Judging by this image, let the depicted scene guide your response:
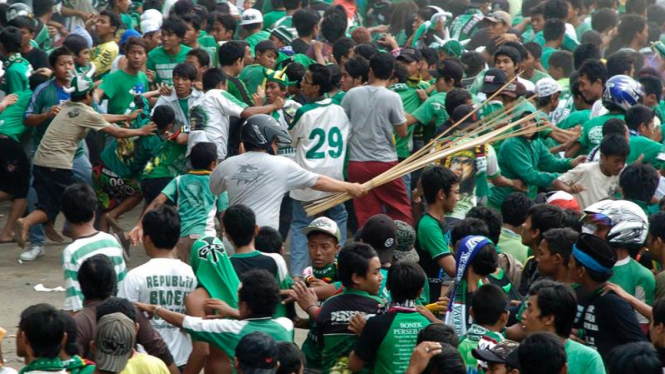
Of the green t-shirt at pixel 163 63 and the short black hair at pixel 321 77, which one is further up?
the short black hair at pixel 321 77

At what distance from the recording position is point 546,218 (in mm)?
7680

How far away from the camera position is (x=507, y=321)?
6641 millimetres

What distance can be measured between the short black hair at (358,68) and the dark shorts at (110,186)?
7.47 feet

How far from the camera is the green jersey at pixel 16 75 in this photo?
12.4 metres

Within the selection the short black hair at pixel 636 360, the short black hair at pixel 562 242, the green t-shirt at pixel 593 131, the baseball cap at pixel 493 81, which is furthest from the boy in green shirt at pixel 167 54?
the short black hair at pixel 636 360

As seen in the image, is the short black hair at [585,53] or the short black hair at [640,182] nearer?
the short black hair at [640,182]

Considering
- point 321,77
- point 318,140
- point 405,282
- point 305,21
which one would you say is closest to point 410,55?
point 321,77

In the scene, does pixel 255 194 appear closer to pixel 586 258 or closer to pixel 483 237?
pixel 483 237

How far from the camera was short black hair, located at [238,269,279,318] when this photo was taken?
6.31 meters

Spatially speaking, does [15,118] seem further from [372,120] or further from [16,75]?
[372,120]

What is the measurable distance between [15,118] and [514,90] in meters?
4.72

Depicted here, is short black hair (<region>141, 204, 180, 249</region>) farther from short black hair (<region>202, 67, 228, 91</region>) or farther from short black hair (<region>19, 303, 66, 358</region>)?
short black hair (<region>202, 67, 228, 91</region>)

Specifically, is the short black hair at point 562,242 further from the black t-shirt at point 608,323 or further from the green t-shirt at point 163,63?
the green t-shirt at point 163,63

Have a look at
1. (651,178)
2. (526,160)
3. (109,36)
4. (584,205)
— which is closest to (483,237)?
(651,178)
